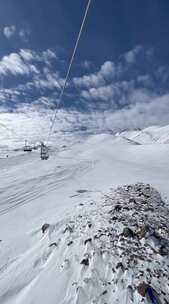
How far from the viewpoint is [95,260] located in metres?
4.68

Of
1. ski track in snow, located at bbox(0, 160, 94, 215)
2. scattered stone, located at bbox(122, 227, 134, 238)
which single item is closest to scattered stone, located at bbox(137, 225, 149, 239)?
scattered stone, located at bbox(122, 227, 134, 238)

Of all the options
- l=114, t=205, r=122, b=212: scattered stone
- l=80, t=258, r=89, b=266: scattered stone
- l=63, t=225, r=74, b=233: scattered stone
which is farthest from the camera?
l=114, t=205, r=122, b=212: scattered stone

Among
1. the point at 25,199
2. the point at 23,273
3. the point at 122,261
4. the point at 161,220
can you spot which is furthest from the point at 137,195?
the point at 25,199

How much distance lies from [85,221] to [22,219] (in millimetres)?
3291

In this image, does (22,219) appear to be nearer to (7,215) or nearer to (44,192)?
(7,215)

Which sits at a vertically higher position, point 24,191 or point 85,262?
point 85,262

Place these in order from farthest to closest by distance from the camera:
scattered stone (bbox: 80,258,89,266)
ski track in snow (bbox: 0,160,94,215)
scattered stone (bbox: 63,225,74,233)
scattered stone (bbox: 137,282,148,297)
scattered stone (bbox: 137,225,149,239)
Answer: ski track in snow (bbox: 0,160,94,215)
scattered stone (bbox: 63,225,74,233)
scattered stone (bbox: 137,225,149,239)
scattered stone (bbox: 80,258,89,266)
scattered stone (bbox: 137,282,148,297)

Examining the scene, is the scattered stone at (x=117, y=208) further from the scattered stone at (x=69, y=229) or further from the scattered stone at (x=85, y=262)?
the scattered stone at (x=85, y=262)

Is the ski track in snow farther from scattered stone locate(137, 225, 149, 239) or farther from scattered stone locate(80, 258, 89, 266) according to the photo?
scattered stone locate(137, 225, 149, 239)

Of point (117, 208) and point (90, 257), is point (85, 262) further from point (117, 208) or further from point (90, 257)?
point (117, 208)

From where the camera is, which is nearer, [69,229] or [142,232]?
[142,232]

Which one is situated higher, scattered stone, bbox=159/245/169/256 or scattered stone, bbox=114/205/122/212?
scattered stone, bbox=114/205/122/212

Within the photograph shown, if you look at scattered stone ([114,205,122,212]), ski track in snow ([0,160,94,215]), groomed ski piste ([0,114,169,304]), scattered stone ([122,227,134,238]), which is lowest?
ski track in snow ([0,160,94,215])

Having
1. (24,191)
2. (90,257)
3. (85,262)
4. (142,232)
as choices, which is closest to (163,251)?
(142,232)
